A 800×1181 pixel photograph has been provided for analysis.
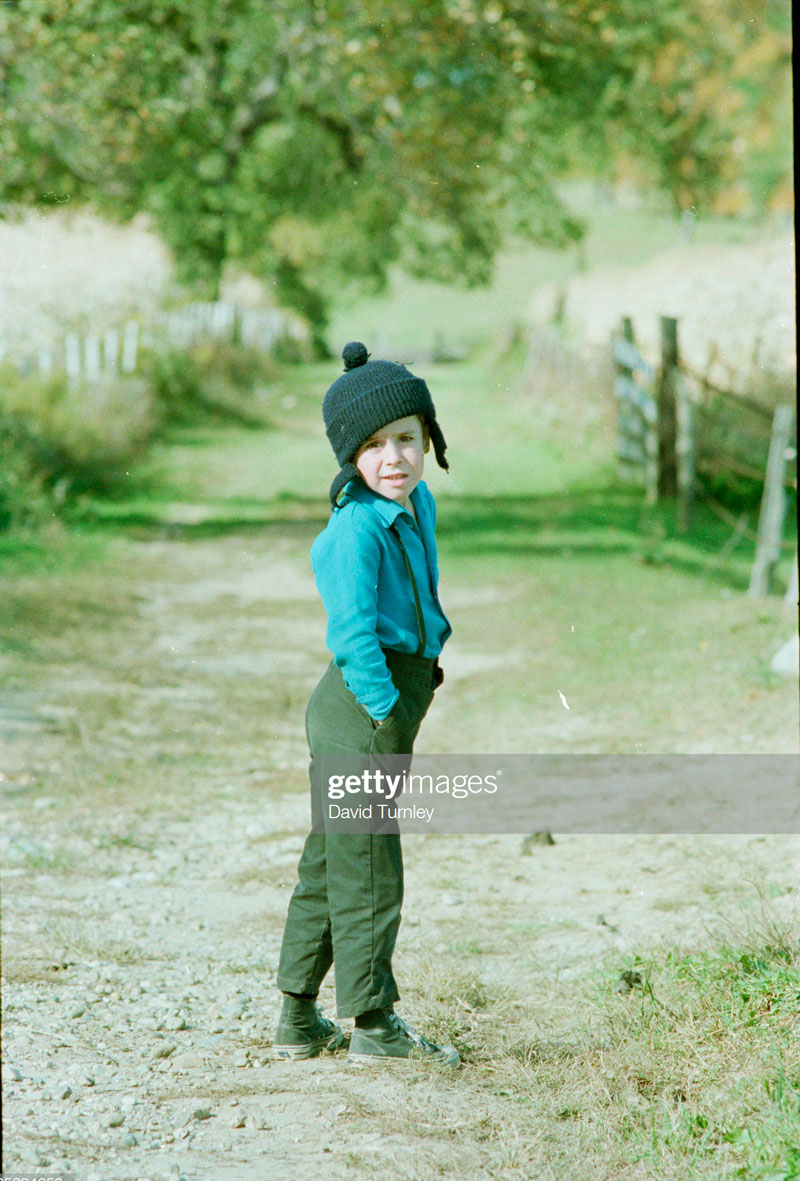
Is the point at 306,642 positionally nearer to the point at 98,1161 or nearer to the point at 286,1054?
the point at 286,1054

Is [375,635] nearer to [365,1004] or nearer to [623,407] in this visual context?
[365,1004]

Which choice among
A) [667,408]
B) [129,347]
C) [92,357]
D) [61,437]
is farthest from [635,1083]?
[129,347]

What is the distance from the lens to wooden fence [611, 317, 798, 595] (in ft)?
36.9

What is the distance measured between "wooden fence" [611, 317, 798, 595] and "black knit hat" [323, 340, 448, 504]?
807 cm

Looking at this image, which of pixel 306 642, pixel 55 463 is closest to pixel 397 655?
pixel 306 642

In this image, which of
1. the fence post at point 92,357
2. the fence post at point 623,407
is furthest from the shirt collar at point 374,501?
the fence post at point 92,357

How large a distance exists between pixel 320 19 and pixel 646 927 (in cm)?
978

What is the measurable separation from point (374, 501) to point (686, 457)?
8.36m

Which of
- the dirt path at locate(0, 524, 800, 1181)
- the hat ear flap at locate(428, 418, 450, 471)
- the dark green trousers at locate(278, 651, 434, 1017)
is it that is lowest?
the dirt path at locate(0, 524, 800, 1181)

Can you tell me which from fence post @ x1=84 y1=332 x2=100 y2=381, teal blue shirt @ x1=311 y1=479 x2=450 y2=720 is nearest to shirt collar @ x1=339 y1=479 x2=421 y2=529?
teal blue shirt @ x1=311 y1=479 x2=450 y2=720

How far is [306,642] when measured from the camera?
862 cm

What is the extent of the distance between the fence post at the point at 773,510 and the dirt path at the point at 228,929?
2.39 m

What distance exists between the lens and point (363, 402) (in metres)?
3.12

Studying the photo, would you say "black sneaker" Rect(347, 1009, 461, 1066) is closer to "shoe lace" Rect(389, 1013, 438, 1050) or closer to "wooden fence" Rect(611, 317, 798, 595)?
"shoe lace" Rect(389, 1013, 438, 1050)
